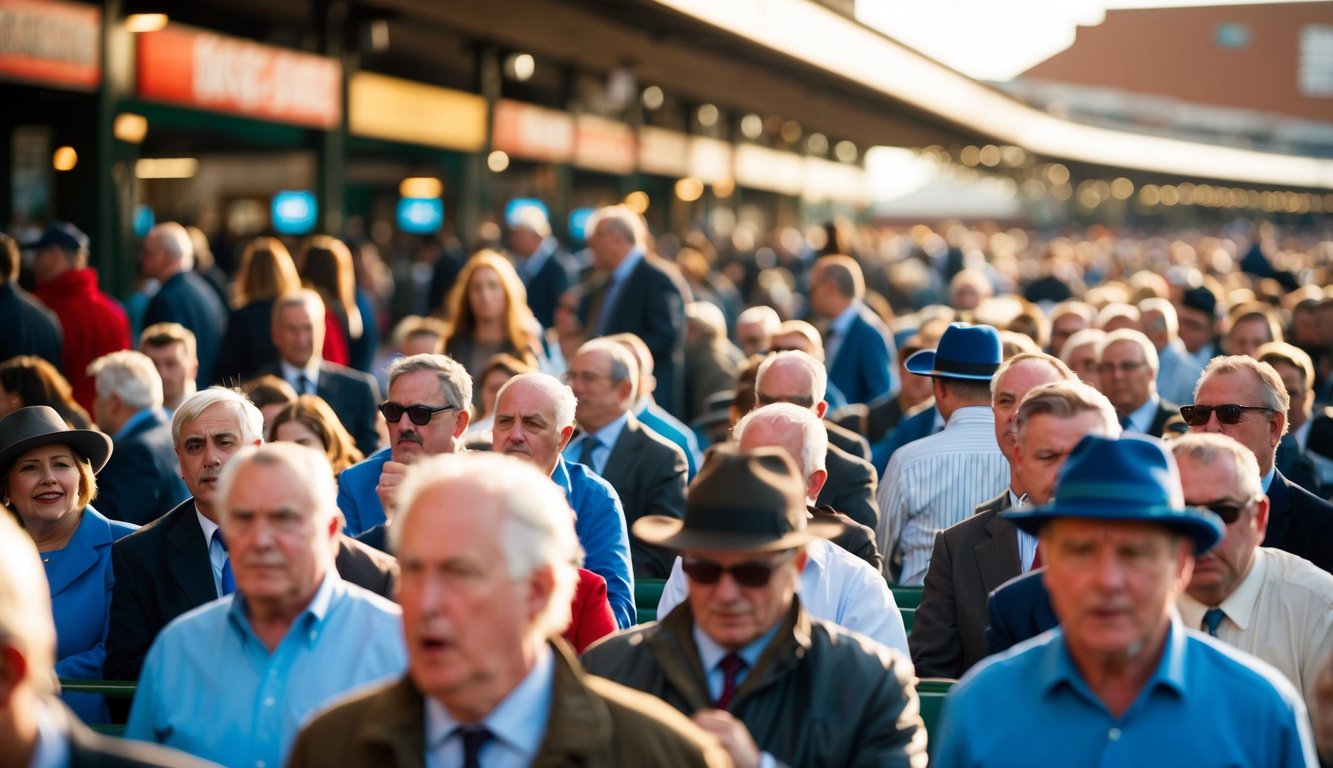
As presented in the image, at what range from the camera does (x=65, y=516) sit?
6.60 m

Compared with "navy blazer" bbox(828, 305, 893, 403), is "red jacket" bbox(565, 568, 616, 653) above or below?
below

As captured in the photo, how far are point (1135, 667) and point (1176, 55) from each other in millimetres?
107423

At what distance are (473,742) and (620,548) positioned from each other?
3.33 metres

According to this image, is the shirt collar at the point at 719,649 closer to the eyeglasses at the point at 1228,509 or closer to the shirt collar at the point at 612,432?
the eyeglasses at the point at 1228,509

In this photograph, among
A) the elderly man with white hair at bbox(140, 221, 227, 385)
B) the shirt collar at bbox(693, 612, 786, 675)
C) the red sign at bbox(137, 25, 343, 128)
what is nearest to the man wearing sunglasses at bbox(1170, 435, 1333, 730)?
the shirt collar at bbox(693, 612, 786, 675)

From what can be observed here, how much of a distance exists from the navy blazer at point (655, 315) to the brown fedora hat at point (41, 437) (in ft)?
19.9

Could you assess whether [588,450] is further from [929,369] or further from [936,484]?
[929,369]

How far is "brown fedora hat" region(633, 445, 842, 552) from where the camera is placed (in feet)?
13.6

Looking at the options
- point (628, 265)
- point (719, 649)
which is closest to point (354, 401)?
point (628, 265)

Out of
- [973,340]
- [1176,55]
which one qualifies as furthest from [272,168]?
[1176,55]

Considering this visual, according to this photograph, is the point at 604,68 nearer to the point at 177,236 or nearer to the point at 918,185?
the point at 177,236

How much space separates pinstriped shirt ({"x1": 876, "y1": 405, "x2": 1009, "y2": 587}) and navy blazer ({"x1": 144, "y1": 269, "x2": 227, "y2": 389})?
17.6 ft

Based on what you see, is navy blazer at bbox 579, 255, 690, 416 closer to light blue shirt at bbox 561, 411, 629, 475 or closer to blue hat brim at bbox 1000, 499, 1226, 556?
light blue shirt at bbox 561, 411, 629, 475

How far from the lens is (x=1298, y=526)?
262 inches
